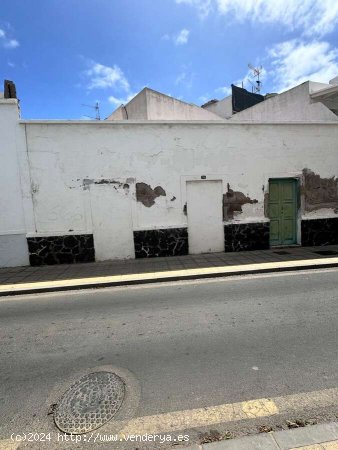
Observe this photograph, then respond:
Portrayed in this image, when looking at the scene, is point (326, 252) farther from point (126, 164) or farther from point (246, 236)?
point (126, 164)

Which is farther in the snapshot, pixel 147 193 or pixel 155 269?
pixel 147 193

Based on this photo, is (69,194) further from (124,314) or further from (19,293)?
(124,314)

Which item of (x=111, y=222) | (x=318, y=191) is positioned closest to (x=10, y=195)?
(x=111, y=222)

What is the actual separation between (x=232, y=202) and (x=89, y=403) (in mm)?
7554

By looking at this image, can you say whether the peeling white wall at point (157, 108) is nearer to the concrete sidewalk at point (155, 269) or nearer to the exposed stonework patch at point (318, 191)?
the exposed stonework patch at point (318, 191)

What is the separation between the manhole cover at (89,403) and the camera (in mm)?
2487

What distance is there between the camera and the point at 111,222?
8.77 meters

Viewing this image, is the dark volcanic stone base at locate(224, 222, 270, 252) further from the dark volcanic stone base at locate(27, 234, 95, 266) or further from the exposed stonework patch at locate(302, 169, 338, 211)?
the dark volcanic stone base at locate(27, 234, 95, 266)

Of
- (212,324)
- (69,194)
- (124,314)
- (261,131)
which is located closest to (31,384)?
(124,314)

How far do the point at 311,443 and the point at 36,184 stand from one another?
8.37 metres

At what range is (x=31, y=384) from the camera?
3059mm

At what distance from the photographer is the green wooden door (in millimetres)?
9688

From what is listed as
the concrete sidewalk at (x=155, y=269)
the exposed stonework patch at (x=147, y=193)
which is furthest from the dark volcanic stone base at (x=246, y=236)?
the exposed stonework patch at (x=147, y=193)

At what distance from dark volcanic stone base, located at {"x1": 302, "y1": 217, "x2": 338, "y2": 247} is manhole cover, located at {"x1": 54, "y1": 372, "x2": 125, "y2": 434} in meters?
8.54
